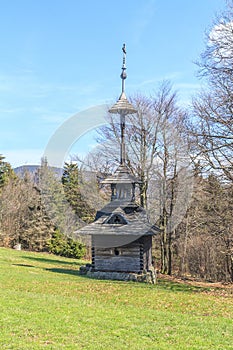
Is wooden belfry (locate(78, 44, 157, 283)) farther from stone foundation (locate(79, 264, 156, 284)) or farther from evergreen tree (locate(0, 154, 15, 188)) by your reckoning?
evergreen tree (locate(0, 154, 15, 188))

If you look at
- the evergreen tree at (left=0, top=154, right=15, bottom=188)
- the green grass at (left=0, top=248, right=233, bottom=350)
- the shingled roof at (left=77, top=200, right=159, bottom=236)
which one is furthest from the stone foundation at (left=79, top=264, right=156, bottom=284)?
the evergreen tree at (left=0, top=154, right=15, bottom=188)

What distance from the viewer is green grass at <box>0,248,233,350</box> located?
7582 mm

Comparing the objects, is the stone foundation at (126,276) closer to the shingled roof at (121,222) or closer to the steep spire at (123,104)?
the shingled roof at (121,222)

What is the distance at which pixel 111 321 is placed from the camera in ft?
30.1

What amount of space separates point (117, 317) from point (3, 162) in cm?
4106

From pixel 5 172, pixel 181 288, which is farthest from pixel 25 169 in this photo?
pixel 181 288

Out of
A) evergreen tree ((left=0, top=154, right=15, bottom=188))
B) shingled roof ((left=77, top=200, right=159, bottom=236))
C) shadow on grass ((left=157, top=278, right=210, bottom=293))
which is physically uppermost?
evergreen tree ((left=0, top=154, right=15, bottom=188))

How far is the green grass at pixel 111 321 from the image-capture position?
24.9 feet

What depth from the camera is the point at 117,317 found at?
9.66 metres

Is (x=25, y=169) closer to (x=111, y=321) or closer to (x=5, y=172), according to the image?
(x=5, y=172)

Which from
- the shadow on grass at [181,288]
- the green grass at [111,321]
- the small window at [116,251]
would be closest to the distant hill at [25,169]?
the small window at [116,251]

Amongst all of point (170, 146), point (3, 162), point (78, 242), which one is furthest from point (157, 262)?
A: point (3, 162)

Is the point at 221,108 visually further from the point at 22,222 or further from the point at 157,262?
the point at 22,222

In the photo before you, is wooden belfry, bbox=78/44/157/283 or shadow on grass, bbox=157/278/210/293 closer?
shadow on grass, bbox=157/278/210/293
